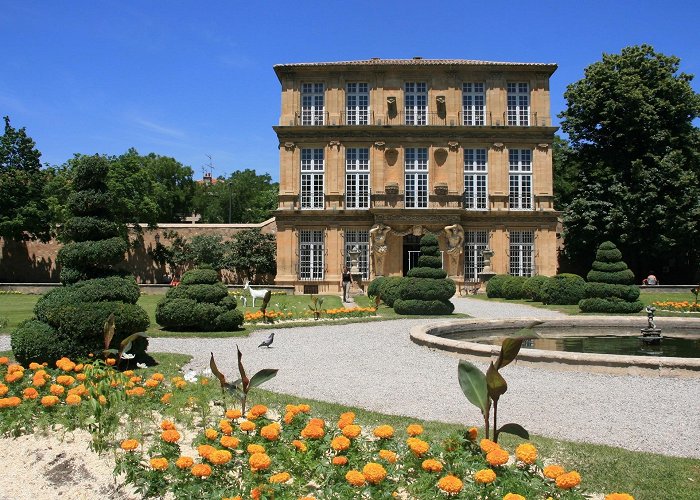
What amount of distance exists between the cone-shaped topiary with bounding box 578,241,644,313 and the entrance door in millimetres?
15993

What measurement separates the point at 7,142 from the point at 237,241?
1870 cm

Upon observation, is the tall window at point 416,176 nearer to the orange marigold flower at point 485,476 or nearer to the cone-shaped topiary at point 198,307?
the cone-shaped topiary at point 198,307

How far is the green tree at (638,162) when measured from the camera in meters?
33.5

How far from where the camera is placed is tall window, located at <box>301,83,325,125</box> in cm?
3706

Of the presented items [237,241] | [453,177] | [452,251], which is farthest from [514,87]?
[237,241]

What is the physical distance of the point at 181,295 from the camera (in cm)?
1531

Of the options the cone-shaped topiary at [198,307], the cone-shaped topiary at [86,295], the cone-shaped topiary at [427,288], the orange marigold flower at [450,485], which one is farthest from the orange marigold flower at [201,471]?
the cone-shaped topiary at [427,288]

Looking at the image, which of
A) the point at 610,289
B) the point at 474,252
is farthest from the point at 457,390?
the point at 474,252

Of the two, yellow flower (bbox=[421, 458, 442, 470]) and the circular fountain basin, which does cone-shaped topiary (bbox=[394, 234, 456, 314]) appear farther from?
yellow flower (bbox=[421, 458, 442, 470])

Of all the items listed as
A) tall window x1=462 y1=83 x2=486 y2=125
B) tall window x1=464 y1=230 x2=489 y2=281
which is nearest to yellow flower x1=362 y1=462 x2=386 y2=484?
tall window x1=464 y1=230 x2=489 y2=281

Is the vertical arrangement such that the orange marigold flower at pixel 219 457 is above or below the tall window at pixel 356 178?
below

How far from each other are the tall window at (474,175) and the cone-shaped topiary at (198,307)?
23.8 m

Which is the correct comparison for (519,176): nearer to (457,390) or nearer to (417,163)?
(417,163)

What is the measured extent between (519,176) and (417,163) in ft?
21.0
